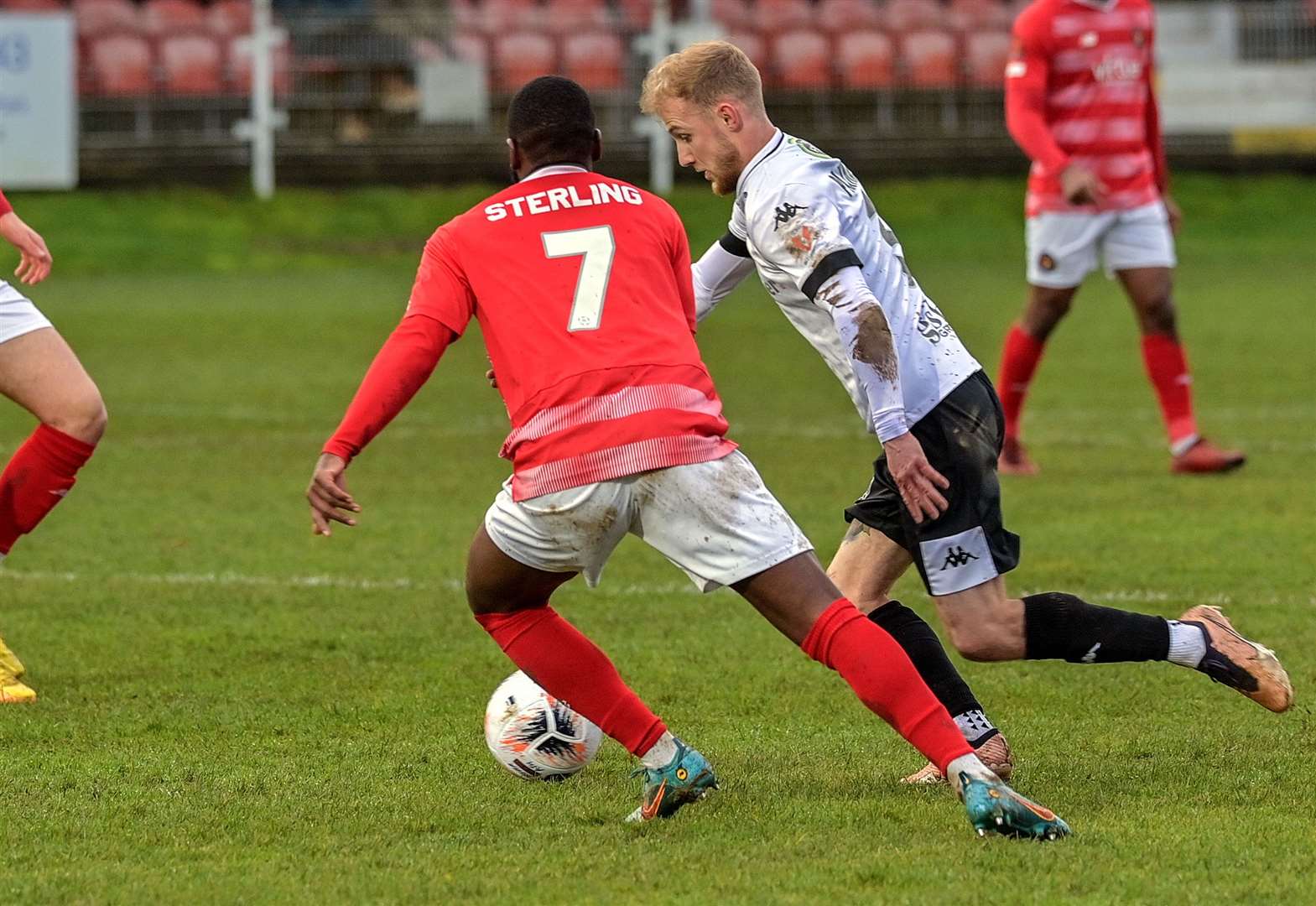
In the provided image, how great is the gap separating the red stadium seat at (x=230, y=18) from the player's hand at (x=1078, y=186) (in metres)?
18.1

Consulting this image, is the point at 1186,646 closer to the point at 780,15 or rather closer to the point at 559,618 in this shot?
the point at 559,618

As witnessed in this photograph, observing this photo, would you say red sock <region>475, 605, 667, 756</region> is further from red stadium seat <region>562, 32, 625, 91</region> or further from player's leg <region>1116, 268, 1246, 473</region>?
red stadium seat <region>562, 32, 625, 91</region>

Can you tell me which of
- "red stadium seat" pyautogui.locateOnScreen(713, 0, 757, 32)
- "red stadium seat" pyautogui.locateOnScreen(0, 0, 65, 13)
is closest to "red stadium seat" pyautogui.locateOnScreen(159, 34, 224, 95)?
"red stadium seat" pyautogui.locateOnScreen(0, 0, 65, 13)

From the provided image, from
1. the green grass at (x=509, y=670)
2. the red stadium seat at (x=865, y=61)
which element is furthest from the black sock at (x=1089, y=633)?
the red stadium seat at (x=865, y=61)

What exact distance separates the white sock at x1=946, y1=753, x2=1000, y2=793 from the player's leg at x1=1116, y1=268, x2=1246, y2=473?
5.96 metres

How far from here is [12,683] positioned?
227 inches

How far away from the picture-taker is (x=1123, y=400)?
1275 centimetres

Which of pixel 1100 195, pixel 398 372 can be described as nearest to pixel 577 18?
pixel 1100 195

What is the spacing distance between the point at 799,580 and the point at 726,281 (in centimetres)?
107

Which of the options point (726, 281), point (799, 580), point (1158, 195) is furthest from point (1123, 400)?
point (799, 580)

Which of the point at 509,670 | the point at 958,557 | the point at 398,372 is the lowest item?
the point at 509,670

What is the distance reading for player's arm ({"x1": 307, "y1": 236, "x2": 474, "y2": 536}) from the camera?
4.11 meters

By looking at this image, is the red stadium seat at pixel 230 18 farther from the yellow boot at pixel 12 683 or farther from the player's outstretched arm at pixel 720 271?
the player's outstretched arm at pixel 720 271

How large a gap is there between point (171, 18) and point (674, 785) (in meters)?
23.1
